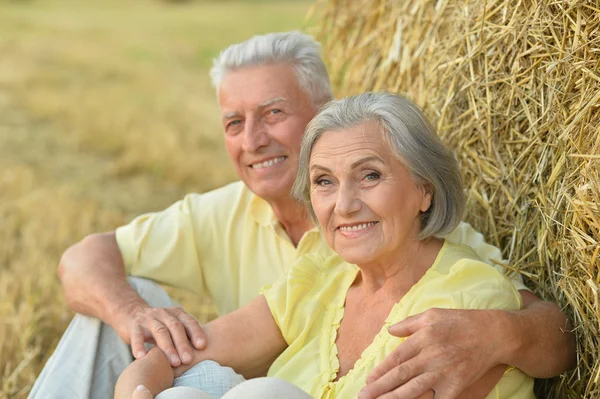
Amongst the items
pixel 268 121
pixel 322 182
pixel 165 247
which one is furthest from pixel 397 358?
pixel 165 247

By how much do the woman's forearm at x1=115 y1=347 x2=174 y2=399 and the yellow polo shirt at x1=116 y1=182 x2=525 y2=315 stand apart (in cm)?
73

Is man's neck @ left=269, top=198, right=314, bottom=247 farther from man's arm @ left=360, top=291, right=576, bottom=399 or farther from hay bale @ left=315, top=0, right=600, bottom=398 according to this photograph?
man's arm @ left=360, top=291, right=576, bottom=399

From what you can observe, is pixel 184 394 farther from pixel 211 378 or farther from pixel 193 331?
pixel 193 331

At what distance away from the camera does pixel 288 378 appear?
2.93 meters

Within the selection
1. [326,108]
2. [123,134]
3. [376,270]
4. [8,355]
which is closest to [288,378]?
[376,270]

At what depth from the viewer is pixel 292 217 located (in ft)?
11.8

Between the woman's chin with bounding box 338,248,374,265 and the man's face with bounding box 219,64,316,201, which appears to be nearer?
the woman's chin with bounding box 338,248,374,265

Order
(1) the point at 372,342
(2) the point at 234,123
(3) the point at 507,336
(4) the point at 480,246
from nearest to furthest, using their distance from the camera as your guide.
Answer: (3) the point at 507,336 → (1) the point at 372,342 → (4) the point at 480,246 → (2) the point at 234,123

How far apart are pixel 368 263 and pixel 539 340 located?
1.81 feet

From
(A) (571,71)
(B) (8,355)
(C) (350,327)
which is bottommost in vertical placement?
(B) (8,355)

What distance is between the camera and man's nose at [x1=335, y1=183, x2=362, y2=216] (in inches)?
106

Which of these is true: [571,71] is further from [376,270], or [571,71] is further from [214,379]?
[214,379]

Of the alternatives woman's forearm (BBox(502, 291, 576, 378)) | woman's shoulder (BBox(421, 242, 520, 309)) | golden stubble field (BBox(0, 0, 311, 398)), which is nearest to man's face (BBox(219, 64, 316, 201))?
woman's shoulder (BBox(421, 242, 520, 309))

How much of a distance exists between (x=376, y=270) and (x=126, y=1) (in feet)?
64.3
